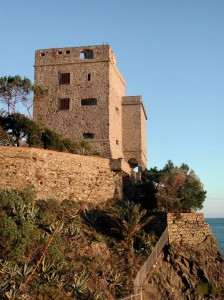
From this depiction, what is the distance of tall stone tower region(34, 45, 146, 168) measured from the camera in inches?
1258

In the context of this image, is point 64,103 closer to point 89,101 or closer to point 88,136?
point 89,101

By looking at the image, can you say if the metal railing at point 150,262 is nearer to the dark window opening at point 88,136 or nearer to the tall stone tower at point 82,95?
the tall stone tower at point 82,95

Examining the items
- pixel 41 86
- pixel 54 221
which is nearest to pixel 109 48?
pixel 41 86

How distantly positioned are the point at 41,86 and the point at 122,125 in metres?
7.58

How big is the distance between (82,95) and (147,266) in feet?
54.5

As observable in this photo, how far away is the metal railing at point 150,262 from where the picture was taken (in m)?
18.9

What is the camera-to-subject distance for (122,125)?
117 ft

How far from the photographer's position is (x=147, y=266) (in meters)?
20.0

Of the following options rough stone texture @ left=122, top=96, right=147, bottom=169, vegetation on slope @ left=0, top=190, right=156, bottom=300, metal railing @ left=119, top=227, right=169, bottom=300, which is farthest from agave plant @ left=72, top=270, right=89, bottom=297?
rough stone texture @ left=122, top=96, right=147, bottom=169

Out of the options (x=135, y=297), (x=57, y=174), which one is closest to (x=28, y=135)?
(x=57, y=174)

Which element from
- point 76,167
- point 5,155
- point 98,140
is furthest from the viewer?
point 98,140

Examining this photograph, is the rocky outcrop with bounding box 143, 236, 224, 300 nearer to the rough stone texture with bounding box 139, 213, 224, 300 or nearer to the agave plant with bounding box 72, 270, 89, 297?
the rough stone texture with bounding box 139, 213, 224, 300

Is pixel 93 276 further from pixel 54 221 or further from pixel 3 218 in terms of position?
pixel 3 218

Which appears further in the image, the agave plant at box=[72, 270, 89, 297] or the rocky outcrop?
the rocky outcrop
